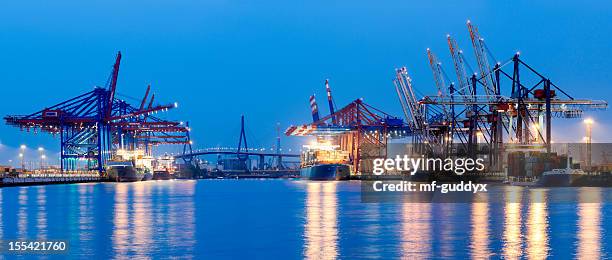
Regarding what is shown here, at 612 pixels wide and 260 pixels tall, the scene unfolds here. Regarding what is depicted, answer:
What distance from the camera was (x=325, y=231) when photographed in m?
36.1

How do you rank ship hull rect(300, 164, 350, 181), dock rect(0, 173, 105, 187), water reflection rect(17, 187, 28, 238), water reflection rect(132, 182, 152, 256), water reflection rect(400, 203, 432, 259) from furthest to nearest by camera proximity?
1. ship hull rect(300, 164, 350, 181)
2. dock rect(0, 173, 105, 187)
3. water reflection rect(17, 187, 28, 238)
4. water reflection rect(132, 182, 152, 256)
5. water reflection rect(400, 203, 432, 259)

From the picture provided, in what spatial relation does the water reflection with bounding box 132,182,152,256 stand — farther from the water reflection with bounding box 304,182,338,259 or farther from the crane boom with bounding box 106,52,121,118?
the crane boom with bounding box 106,52,121,118

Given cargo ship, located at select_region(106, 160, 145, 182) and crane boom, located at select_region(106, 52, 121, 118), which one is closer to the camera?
crane boom, located at select_region(106, 52, 121, 118)

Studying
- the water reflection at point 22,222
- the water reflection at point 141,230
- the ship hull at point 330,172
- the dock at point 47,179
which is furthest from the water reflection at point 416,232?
the ship hull at point 330,172

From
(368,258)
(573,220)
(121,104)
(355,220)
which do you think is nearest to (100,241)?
(368,258)

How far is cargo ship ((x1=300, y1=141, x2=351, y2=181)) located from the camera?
537ft

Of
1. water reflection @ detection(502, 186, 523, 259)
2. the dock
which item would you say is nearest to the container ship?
the dock

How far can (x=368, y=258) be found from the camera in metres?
27.2

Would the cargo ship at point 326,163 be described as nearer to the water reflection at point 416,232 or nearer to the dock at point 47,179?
the dock at point 47,179

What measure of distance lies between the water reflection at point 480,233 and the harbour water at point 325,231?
4cm

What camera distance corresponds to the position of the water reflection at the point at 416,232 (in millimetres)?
28766

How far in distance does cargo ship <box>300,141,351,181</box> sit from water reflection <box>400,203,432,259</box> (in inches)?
4338

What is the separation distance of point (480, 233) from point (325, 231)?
585 cm

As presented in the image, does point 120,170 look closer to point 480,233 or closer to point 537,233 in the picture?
point 480,233
